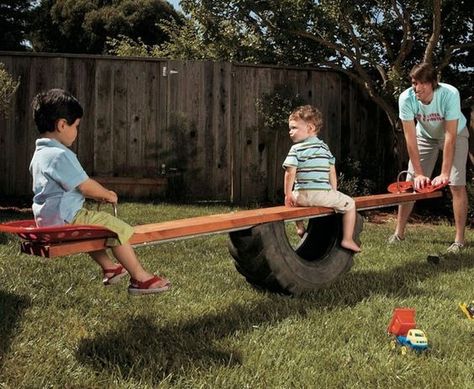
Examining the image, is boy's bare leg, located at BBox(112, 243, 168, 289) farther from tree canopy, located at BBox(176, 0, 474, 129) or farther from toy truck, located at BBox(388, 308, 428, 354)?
tree canopy, located at BBox(176, 0, 474, 129)

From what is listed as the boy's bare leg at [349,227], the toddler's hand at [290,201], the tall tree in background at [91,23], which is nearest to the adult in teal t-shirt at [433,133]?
the boy's bare leg at [349,227]

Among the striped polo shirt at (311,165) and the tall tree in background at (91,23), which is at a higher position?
the tall tree in background at (91,23)

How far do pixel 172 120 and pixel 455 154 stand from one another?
12.3 ft

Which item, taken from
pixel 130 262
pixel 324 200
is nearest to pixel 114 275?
pixel 130 262

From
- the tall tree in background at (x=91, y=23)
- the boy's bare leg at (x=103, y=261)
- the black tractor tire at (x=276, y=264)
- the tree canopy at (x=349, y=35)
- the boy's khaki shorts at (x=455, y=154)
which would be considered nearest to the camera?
the boy's bare leg at (x=103, y=261)

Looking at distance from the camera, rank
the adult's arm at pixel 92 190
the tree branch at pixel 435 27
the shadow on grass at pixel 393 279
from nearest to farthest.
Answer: the adult's arm at pixel 92 190 → the shadow on grass at pixel 393 279 → the tree branch at pixel 435 27

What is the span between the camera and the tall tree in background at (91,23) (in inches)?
940

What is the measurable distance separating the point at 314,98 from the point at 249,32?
1266 mm

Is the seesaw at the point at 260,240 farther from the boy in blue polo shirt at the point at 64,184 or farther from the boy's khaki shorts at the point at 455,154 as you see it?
the boy's khaki shorts at the point at 455,154

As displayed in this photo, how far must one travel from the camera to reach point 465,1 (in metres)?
7.45

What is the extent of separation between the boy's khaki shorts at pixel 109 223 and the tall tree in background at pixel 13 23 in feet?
55.3

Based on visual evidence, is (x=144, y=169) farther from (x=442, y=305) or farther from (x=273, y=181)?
(x=442, y=305)

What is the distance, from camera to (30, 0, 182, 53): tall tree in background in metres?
23.9

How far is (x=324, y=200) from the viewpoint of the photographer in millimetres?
3779
